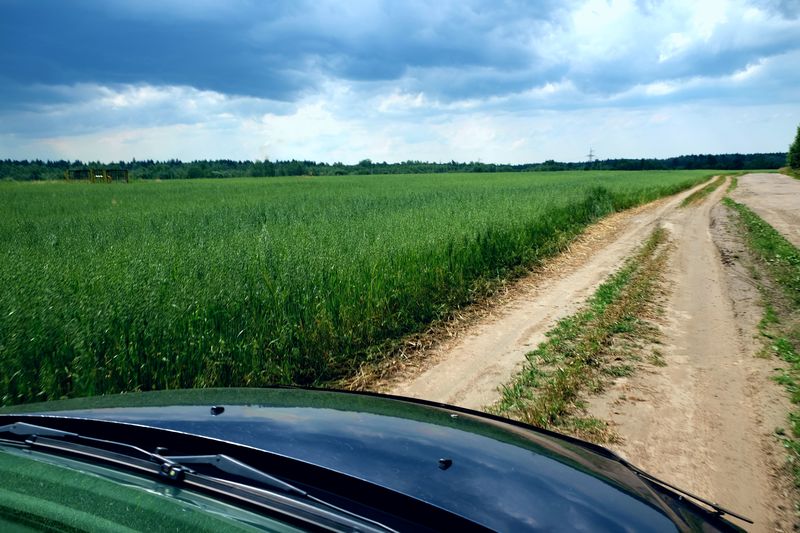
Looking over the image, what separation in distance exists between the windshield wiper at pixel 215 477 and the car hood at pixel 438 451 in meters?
0.16

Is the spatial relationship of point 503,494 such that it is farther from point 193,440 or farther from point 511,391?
point 511,391

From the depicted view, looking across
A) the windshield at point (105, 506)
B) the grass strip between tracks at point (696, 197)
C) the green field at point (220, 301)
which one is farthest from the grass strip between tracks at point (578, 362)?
the grass strip between tracks at point (696, 197)

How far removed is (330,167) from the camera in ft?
344

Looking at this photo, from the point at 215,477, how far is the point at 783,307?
356 inches

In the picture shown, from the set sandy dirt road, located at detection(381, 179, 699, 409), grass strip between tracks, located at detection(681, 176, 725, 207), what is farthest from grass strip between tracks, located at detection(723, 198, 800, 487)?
grass strip between tracks, located at detection(681, 176, 725, 207)

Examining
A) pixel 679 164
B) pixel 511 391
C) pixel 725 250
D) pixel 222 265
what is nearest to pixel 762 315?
pixel 511 391

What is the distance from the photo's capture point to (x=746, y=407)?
16.3ft

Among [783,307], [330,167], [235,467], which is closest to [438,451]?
[235,467]

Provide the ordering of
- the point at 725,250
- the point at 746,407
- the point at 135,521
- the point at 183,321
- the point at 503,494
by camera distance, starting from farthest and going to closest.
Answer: the point at 725,250
the point at 183,321
the point at 746,407
the point at 503,494
the point at 135,521

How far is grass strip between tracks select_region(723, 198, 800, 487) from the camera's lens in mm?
4570

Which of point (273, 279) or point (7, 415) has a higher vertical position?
point (7, 415)

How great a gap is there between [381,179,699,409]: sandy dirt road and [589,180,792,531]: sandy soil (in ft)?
3.82

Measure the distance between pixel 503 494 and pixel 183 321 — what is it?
4.41 metres

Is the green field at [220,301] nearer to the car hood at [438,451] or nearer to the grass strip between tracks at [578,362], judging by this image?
the grass strip between tracks at [578,362]
